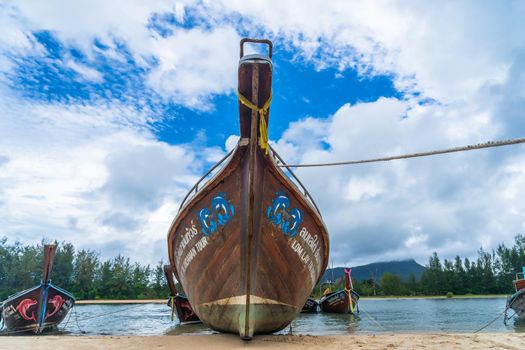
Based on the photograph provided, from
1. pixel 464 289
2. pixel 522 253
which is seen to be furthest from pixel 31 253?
pixel 522 253

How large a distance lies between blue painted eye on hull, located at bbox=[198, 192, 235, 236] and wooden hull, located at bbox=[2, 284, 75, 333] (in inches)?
369

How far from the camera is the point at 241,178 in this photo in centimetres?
537

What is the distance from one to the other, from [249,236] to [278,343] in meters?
2.01

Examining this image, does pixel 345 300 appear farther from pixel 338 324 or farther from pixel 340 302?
pixel 338 324

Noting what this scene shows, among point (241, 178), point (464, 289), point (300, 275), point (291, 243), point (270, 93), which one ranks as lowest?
point (464, 289)

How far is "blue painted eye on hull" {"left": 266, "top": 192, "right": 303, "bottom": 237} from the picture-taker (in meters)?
5.43

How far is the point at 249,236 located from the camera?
516cm

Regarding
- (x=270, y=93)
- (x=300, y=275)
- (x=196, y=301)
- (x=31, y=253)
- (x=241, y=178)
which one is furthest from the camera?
(x=31, y=253)

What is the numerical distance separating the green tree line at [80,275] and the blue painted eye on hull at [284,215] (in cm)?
6181

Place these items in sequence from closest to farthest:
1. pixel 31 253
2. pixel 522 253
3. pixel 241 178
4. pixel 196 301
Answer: pixel 241 178 → pixel 196 301 → pixel 31 253 → pixel 522 253

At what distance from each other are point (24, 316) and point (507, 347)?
1317 centimetres

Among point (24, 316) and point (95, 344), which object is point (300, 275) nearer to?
point (95, 344)

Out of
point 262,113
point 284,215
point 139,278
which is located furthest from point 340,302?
point 139,278

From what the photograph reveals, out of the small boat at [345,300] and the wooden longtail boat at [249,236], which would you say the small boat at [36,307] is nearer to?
the wooden longtail boat at [249,236]
